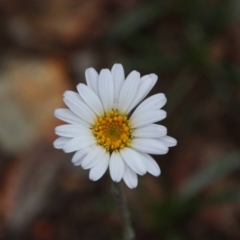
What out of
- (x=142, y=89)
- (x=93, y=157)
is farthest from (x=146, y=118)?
(x=93, y=157)

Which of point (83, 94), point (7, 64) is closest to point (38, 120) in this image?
point (7, 64)

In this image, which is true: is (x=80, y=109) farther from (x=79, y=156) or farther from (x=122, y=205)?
(x=122, y=205)

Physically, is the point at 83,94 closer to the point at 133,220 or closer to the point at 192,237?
the point at 133,220

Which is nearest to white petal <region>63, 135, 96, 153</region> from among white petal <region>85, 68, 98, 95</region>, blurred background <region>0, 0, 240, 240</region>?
white petal <region>85, 68, 98, 95</region>

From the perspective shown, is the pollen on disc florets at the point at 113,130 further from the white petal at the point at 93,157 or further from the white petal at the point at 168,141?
the white petal at the point at 168,141

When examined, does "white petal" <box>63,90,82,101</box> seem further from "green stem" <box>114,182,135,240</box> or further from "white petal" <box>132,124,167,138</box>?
"green stem" <box>114,182,135,240</box>

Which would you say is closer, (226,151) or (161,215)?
(161,215)

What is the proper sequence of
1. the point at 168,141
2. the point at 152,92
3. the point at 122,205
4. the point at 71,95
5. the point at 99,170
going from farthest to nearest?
1. the point at 152,92
2. the point at 122,205
3. the point at 71,95
4. the point at 168,141
5. the point at 99,170
